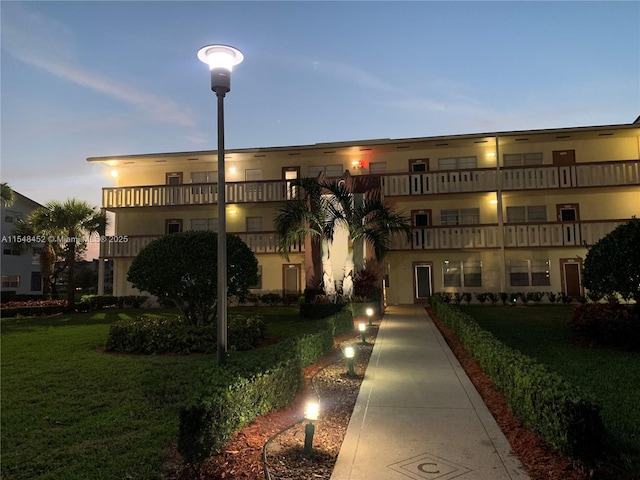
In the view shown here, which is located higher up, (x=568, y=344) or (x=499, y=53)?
(x=499, y=53)

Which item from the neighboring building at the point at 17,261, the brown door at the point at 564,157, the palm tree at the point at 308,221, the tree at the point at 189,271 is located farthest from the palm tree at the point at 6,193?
the brown door at the point at 564,157

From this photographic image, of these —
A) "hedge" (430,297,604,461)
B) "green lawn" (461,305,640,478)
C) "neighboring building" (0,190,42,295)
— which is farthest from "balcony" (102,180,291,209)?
"hedge" (430,297,604,461)

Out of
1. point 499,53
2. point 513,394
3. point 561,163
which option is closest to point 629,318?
point 513,394

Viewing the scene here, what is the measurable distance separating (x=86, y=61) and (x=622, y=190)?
23537mm

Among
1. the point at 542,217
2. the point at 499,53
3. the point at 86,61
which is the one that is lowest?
the point at 542,217

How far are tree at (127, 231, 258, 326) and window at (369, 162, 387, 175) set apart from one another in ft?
46.3

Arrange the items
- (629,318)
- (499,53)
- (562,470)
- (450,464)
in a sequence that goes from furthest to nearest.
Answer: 1. (499,53)
2. (629,318)
3. (450,464)
4. (562,470)

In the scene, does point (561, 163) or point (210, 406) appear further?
point (561, 163)

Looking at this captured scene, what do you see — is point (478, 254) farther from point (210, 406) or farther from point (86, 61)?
point (210, 406)

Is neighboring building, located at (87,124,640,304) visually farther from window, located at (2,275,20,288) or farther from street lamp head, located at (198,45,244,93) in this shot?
street lamp head, located at (198,45,244,93)

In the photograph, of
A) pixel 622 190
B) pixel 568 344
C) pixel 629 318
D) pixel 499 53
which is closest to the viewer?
pixel 629 318

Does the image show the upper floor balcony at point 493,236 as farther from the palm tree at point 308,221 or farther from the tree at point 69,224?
the tree at point 69,224

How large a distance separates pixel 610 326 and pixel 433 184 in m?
13.1

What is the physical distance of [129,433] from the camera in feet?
16.5
